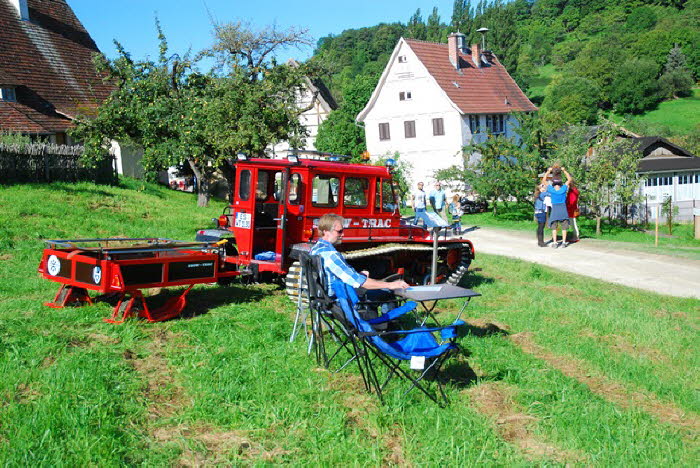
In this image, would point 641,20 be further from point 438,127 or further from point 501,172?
point 501,172

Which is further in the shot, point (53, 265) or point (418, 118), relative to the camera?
point (418, 118)

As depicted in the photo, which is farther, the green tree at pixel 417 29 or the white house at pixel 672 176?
the green tree at pixel 417 29

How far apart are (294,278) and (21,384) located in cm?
428

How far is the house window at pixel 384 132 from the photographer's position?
45906 mm

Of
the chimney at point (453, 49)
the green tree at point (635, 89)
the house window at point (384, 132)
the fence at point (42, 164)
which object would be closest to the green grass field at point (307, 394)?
the fence at point (42, 164)

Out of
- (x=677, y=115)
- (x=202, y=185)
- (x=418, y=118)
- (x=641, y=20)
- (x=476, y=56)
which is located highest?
(x=641, y=20)

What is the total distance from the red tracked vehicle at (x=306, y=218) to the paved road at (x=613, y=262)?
4644 millimetres

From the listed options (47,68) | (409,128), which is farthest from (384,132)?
(47,68)

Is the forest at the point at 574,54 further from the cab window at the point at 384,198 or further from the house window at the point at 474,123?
the cab window at the point at 384,198

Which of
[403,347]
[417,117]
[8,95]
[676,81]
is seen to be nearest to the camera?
[403,347]

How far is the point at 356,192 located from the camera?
11062 millimetres

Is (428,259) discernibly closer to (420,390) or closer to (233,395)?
(420,390)

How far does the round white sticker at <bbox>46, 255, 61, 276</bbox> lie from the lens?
848 cm

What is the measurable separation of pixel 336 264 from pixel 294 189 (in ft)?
14.8
